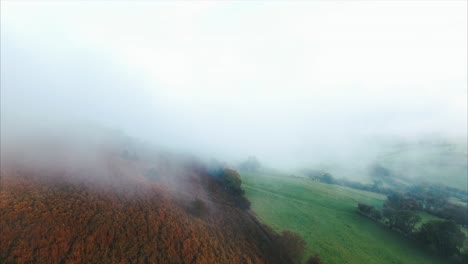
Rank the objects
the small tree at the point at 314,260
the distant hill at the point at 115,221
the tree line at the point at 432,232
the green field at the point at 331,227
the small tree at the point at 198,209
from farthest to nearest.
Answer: the tree line at the point at 432,232, the small tree at the point at 198,209, the green field at the point at 331,227, the small tree at the point at 314,260, the distant hill at the point at 115,221

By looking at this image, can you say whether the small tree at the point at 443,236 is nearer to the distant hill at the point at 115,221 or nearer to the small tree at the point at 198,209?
the distant hill at the point at 115,221

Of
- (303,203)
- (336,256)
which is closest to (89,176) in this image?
(336,256)

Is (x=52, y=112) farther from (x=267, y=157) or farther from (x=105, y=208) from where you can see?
(x=267, y=157)

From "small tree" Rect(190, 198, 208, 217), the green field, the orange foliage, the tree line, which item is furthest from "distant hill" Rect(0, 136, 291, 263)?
the tree line

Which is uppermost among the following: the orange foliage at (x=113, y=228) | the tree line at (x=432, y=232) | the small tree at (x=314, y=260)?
the tree line at (x=432, y=232)

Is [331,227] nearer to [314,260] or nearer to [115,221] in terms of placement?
[314,260]

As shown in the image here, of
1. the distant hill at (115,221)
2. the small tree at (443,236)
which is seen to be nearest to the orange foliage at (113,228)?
the distant hill at (115,221)

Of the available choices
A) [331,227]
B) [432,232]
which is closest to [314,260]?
[331,227]
